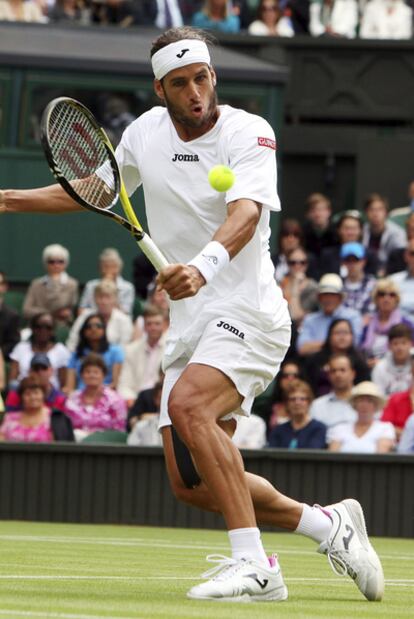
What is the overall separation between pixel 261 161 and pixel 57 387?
8495 mm

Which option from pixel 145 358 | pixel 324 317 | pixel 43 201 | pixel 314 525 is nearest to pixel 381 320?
pixel 324 317

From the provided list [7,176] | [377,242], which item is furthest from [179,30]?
[7,176]

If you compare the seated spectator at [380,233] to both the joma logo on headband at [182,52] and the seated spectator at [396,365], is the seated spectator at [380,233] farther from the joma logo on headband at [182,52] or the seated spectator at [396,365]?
the joma logo on headband at [182,52]

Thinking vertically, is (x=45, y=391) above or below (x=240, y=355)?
below

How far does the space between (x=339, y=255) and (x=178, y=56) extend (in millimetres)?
9488

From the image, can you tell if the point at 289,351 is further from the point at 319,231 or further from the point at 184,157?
the point at 184,157

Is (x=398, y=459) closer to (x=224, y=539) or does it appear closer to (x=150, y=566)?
(x=224, y=539)

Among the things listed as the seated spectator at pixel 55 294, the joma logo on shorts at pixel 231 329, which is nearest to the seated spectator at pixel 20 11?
the seated spectator at pixel 55 294

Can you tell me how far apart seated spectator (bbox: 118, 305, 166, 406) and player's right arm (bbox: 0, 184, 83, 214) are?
24.9 ft

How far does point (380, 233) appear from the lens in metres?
16.3

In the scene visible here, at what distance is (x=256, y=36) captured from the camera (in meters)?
19.8

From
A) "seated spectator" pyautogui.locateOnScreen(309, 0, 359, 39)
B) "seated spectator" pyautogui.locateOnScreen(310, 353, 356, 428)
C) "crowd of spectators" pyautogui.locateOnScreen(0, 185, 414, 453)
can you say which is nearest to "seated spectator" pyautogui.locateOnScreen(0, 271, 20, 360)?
"crowd of spectators" pyautogui.locateOnScreen(0, 185, 414, 453)

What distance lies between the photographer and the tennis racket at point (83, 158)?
6383mm

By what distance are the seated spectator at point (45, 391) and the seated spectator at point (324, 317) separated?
2.15 metres
